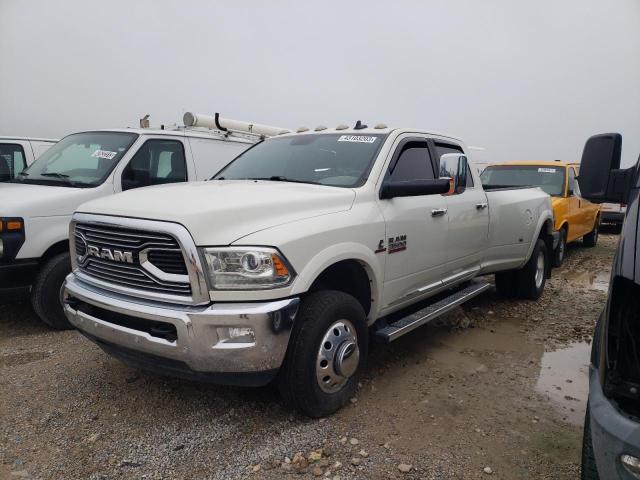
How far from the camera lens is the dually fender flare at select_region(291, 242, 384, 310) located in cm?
268

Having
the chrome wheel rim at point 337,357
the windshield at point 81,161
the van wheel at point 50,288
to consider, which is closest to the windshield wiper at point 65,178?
the windshield at point 81,161

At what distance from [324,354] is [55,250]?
9.66 feet

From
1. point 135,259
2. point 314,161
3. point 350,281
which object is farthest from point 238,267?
point 314,161

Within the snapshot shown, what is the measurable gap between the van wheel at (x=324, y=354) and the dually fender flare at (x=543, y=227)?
11.0ft

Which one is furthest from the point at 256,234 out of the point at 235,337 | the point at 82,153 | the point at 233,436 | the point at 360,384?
the point at 82,153

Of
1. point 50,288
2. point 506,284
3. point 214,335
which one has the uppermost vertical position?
point 214,335

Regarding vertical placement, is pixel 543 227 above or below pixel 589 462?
above

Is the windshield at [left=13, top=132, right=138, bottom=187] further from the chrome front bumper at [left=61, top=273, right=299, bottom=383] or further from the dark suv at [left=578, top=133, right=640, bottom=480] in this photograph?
the dark suv at [left=578, top=133, right=640, bottom=480]

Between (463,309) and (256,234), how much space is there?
12.3 feet

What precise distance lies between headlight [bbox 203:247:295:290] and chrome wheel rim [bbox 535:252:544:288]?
177 inches

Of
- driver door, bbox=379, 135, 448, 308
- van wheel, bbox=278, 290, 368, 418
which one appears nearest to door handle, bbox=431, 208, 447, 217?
driver door, bbox=379, 135, 448, 308

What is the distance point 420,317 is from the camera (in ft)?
12.1

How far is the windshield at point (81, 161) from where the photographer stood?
4.83 m

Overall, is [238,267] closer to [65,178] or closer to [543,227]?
[65,178]
